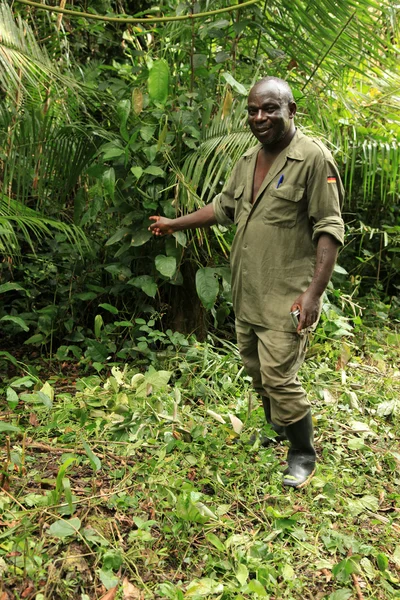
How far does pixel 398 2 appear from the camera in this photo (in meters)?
3.93

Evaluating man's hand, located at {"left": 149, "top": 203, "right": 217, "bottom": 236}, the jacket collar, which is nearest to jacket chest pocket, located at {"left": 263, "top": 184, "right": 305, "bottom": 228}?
the jacket collar

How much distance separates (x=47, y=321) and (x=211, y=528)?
2.01m

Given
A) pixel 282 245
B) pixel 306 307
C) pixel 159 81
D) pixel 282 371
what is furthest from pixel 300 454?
pixel 159 81

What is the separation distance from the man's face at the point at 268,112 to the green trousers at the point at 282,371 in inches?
32.2

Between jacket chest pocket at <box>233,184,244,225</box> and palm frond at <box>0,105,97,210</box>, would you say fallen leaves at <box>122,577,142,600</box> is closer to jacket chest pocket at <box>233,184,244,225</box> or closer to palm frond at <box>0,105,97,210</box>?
jacket chest pocket at <box>233,184,244,225</box>

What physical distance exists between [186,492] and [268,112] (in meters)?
1.55

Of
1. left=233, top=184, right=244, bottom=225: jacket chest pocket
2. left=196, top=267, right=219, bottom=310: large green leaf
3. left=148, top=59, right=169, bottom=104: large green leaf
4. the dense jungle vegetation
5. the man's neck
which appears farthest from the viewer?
left=196, top=267, right=219, bottom=310: large green leaf

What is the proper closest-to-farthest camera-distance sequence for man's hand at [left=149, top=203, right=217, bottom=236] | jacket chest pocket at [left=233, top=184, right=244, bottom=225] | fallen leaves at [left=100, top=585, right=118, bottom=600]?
fallen leaves at [left=100, top=585, right=118, bottom=600]
jacket chest pocket at [left=233, top=184, right=244, bottom=225]
man's hand at [left=149, top=203, right=217, bottom=236]

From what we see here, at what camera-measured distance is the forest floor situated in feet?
7.54

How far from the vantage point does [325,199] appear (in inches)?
105

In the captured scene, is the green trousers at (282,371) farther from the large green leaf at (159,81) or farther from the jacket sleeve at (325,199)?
the large green leaf at (159,81)

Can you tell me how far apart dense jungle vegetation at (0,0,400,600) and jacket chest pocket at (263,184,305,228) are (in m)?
→ 0.76

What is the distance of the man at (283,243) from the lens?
270 centimetres

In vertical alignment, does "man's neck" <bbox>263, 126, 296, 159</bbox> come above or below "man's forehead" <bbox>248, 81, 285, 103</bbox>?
below
